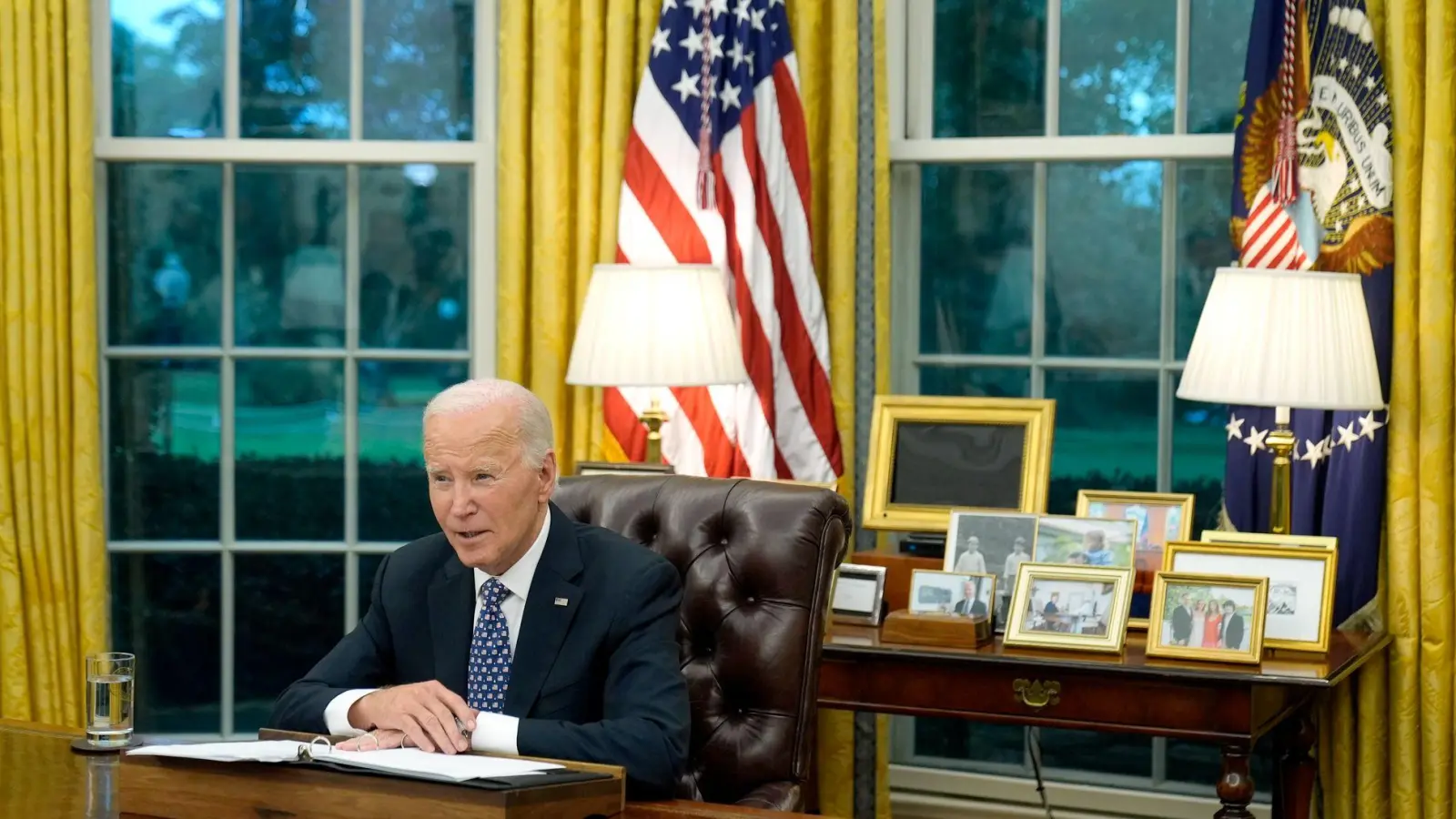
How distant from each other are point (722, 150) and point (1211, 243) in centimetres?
111

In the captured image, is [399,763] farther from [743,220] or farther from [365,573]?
[365,573]

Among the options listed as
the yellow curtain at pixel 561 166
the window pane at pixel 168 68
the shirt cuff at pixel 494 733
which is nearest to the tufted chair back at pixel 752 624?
the shirt cuff at pixel 494 733

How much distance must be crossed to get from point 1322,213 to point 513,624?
6.39 ft

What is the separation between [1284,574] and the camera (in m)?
3.09

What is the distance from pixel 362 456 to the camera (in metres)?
4.19

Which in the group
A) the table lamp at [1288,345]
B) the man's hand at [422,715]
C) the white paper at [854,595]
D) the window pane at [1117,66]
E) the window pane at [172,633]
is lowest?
the window pane at [172,633]

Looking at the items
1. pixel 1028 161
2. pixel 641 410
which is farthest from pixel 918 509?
pixel 1028 161

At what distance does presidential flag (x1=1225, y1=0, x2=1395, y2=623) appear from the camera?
3.34 meters

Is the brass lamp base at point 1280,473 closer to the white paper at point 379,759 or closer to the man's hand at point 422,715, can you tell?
the man's hand at point 422,715

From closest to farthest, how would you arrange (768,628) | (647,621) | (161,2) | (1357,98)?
1. (647,621)
2. (768,628)
3. (1357,98)
4. (161,2)

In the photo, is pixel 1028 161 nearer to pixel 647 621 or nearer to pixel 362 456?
pixel 362 456

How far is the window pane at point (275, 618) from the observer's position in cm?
421

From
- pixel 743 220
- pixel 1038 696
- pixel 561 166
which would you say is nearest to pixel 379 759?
pixel 1038 696

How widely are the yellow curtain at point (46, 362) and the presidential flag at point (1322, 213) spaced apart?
256 centimetres
